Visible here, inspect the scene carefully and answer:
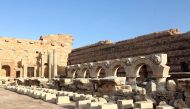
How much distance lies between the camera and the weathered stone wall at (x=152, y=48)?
21.2m

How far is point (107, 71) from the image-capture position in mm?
22578

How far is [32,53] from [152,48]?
19.3 meters

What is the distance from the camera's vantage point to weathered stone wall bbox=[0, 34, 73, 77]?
35.5 m

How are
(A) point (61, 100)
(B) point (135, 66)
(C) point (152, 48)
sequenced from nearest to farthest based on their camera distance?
1. (A) point (61, 100)
2. (B) point (135, 66)
3. (C) point (152, 48)

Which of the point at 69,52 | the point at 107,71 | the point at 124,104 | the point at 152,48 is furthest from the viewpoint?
the point at 69,52

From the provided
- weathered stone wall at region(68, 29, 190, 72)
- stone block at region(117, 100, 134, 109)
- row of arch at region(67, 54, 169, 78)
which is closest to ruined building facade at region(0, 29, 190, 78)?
weathered stone wall at region(68, 29, 190, 72)

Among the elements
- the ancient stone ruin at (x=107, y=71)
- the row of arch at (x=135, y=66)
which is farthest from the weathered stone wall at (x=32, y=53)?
the row of arch at (x=135, y=66)

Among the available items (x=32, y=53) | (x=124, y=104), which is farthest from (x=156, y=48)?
(x=32, y=53)

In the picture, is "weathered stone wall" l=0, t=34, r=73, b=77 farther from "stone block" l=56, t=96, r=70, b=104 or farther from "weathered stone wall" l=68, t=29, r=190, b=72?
"stone block" l=56, t=96, r=70, b=104

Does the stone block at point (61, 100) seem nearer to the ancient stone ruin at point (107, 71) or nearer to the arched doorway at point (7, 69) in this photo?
the ancient stone ruin at point (107, 71)

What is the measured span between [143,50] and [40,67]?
56.1 ft

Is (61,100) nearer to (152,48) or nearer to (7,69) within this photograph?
(152,48)

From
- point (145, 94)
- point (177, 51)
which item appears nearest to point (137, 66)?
point (177, 51)

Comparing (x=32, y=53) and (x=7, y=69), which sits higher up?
(x=32, y=53)
